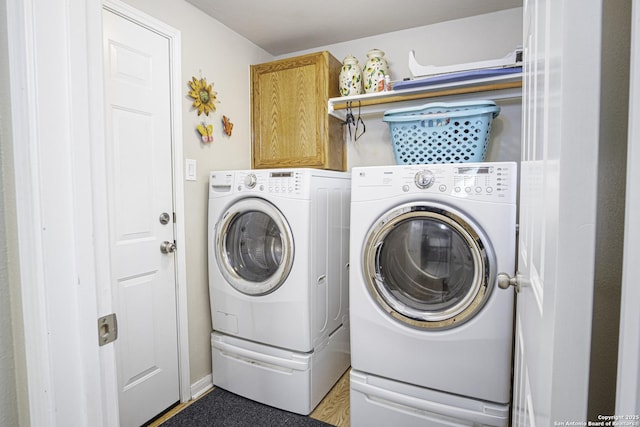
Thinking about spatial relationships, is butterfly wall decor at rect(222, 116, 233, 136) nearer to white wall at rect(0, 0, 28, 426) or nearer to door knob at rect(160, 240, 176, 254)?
door knob at rect(160, 240, 176, 254)

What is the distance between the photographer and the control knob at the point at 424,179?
1435 mm

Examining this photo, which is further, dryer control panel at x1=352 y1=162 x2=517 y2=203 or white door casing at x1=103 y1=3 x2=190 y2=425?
white door casing at x1=103 y1=3 x2=190 y2=425

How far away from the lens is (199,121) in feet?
6.51

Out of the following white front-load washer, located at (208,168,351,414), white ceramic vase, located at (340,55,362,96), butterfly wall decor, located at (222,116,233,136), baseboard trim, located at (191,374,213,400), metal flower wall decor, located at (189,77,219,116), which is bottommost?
baseboard trim, located at (191,374,213,400)

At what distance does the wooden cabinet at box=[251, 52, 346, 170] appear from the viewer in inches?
87.9

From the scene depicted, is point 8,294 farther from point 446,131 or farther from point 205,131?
point 446,131

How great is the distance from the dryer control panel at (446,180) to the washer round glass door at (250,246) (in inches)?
23.0

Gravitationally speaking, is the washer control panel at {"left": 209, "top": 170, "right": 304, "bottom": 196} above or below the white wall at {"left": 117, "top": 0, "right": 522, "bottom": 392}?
below

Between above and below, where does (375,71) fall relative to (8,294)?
above

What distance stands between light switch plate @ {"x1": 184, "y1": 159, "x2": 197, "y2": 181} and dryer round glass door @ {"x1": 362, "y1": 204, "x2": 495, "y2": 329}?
111 centimetres

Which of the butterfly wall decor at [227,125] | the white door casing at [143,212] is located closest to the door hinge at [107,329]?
the white door casing at [143,212]

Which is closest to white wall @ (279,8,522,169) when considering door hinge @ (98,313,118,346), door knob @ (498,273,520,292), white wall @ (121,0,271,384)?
white wall @ (121,0,271,384)

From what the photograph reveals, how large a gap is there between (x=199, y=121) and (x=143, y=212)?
0.65 m

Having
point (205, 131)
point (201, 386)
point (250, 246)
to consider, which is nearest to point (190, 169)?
point (205, 131)
